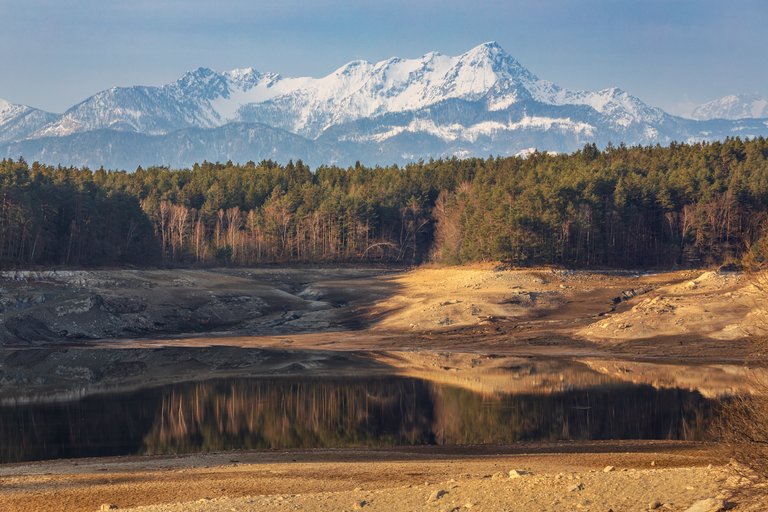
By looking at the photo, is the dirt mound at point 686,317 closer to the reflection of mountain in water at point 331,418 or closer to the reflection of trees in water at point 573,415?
the reflection of mountain in water at point 331,418

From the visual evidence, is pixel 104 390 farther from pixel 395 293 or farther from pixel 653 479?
pixel 395 293

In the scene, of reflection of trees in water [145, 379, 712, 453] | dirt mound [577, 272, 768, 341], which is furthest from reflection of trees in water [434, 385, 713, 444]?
dirt mound [577, 272, 768, 341]

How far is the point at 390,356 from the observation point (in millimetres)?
70375

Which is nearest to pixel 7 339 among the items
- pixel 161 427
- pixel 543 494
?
pixel 161 427

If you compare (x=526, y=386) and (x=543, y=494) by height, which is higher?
(x=543, y=494)

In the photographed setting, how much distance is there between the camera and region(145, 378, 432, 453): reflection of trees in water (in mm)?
39156

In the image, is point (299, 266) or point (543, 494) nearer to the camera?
point (543, 494)

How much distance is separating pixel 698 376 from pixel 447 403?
1841 centimetres

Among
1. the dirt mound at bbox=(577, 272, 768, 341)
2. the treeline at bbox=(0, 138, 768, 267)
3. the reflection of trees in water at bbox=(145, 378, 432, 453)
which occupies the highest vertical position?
the treeline at bbox=(0, 138, 768, 267)

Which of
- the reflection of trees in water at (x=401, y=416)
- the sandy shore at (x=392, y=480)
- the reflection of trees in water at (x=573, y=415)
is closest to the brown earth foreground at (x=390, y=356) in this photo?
the sandy shore at (x=392, y=480)

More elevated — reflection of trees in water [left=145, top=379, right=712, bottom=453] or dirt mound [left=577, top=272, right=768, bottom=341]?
dirt mound [left=577, top=272, right=768, bottom=341]

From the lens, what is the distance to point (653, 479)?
22922 millimetres

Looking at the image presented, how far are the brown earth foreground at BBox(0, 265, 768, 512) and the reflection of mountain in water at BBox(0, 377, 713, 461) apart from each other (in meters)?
2.91

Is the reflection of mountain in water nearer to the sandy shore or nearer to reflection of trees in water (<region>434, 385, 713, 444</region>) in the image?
reflection of trees in water (<region>434, 385, 713, 444</region>)
